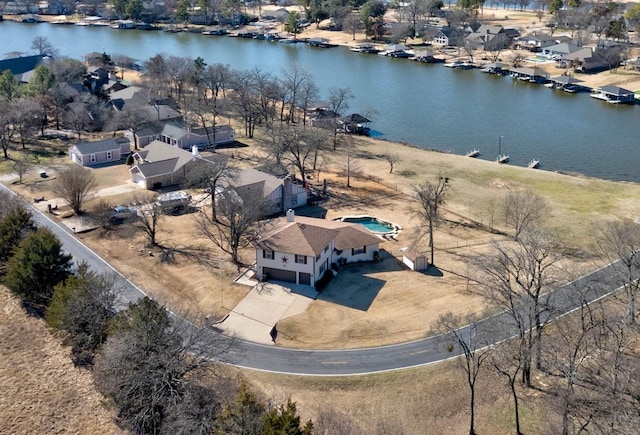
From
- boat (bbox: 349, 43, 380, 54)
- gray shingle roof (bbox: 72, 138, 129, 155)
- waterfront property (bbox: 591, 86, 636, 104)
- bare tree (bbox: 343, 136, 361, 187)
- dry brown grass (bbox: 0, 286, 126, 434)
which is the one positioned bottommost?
dry brown grass (bbox: 0, 286, 126, 434)

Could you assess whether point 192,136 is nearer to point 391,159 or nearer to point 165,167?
point 165,167

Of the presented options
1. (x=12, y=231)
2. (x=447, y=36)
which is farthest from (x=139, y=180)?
(x=447, y=36)

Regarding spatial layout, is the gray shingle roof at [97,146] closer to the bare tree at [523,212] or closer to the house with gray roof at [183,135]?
the house with gray roof at [183,135]

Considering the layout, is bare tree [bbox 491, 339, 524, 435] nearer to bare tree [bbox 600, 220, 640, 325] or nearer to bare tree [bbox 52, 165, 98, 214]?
bare tree [bbox 600, 220, 640, 325]

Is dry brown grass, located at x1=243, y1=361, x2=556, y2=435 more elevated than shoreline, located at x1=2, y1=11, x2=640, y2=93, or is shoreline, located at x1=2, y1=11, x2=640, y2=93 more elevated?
shoreline, located at x1=2, y1=11, x2=640, y2=93

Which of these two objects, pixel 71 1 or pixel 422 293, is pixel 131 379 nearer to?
pixel 422 293

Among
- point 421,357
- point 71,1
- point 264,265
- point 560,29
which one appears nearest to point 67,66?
point 264,265

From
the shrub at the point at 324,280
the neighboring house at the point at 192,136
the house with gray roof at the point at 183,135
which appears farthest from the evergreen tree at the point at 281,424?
the neighboring house at the point at 192,136

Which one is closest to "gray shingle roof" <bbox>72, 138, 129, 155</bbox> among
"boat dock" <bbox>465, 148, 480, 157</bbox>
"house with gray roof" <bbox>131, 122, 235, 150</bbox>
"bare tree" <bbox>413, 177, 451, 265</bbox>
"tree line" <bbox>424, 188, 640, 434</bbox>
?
"house with gray roof" <bbox>131, 122, 235, 150</bbox>

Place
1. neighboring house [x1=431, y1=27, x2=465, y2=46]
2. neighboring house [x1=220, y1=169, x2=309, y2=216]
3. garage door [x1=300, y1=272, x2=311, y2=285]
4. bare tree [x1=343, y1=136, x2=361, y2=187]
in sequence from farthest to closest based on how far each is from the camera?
neighboring house [x1=431, y1=27, x2=465, y2=46], bare tree [x1=343, y1=136, x2=361, y2=187], neighboring house [x1=220, y1=169, x2=309, y2=216], garage door [x1=300, y1=272, x2=311, y2=285]
